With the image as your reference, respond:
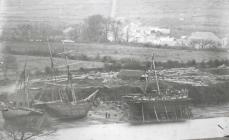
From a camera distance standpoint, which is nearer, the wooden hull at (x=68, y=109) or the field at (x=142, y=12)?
the wooden hull at (x=68, y=109)

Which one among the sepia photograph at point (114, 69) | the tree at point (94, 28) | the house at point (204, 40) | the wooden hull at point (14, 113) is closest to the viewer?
the wooden hull at point (14, 113)

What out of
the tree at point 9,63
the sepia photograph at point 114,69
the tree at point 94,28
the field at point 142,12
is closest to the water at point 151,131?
the sepia photograph at point 114,69

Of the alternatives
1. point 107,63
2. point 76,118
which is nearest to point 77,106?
point 76,118

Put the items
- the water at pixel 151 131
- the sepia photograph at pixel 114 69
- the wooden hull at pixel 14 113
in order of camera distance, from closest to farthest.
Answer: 1. the wooden hull at pixel 14 113
2. the sepia photograph at pixel 114 69
3. the water at pixel 151 131

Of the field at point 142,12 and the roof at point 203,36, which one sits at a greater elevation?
the field at point 142,12

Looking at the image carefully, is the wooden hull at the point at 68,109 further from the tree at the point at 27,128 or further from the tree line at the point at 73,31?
the tree line at the point at 73,31

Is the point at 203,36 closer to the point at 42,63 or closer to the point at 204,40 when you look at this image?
the point at 204,40

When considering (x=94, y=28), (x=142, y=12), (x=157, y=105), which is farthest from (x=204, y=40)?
(x=94, y=28)

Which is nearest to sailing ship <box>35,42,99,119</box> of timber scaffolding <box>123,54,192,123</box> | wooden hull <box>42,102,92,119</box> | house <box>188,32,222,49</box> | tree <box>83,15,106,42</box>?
wooden hull <box>42,102,92,119</box>
